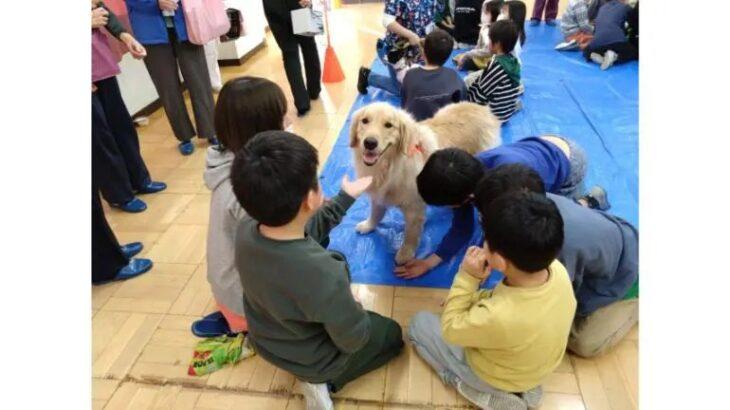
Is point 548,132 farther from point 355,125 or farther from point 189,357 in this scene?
point 189,357

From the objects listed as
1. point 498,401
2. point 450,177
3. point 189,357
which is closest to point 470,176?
point 450,177

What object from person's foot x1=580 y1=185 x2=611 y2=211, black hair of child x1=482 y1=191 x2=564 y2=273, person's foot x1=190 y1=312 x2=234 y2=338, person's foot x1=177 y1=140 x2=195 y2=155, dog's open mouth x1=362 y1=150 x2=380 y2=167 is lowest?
person's foot x1=190 y1=312 x2=234 y2=338

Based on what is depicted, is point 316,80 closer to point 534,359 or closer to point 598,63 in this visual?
point 598,63

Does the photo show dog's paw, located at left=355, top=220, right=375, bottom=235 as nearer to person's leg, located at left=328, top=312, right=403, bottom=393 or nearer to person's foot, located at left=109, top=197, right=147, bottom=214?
person's leg, located at left=328, top=312, right=403, bottom=393

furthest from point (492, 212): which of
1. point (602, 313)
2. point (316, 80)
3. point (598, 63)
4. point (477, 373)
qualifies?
point (598, 63)

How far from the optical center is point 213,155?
191cm

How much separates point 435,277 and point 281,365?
1.07 metres

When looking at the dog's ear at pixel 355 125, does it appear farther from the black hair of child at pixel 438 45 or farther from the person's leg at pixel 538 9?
the person's leg at pixel 538 9

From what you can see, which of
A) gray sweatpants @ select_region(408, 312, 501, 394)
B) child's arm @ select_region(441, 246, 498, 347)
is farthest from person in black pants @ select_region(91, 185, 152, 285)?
child's arm @ select_region(441, 246, 498, 347)

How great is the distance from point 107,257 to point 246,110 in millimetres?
1391

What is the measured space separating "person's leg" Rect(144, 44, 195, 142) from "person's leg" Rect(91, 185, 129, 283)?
5.26 feet

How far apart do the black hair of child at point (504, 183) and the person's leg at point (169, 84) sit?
3.00 meters

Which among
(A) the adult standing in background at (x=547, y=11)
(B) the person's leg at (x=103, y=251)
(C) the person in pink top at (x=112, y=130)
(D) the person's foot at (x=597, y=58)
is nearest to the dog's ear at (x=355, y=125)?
(B) the person's leg at (x=103, y=251)

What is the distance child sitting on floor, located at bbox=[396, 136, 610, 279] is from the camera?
1.97m
